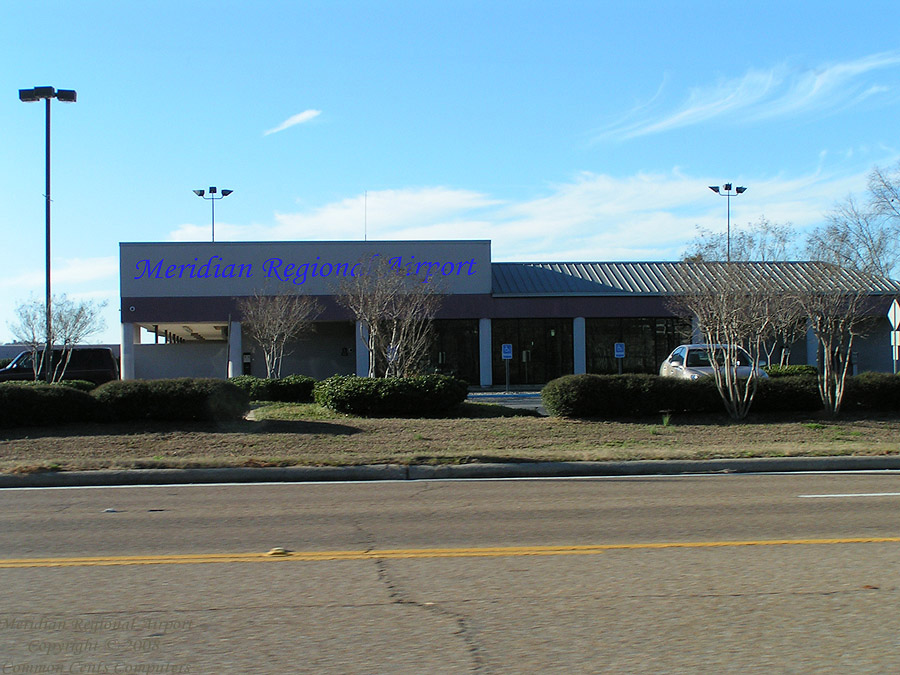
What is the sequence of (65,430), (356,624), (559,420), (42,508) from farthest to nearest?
1. (559,420)
2. (65,430)
3. (42,508)
4. (356,624)

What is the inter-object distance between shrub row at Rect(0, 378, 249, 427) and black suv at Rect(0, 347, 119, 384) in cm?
1600

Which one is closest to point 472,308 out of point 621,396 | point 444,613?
point 621,396

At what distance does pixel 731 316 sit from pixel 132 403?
12.4 meters

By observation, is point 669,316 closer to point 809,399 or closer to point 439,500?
point 809,399

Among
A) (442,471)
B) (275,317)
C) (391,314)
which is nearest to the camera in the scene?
(442,471)

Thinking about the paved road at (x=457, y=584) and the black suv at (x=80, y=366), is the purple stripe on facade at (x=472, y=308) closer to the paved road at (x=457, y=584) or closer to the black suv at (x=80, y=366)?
the black suv at (x=80, y=366)

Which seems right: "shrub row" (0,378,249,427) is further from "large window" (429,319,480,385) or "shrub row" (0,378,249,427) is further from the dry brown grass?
"large window" (429,319,480,385)

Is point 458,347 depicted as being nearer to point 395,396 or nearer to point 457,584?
point 395,396

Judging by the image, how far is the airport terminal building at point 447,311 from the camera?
3734cm

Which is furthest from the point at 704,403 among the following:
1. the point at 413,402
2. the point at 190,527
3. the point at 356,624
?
the point at 356,624

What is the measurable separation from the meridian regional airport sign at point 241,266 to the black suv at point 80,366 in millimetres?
5580

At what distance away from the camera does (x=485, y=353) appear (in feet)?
125

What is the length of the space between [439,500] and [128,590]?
4737mm

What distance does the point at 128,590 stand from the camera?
241 inches
